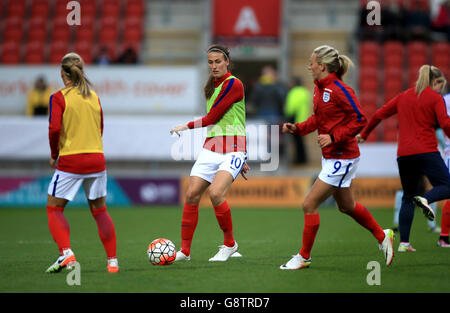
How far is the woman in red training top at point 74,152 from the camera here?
632cm

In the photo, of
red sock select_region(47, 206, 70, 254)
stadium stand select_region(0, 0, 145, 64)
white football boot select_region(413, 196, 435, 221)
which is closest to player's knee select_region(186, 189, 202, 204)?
red sock select_region(47, 206, 70, 254)

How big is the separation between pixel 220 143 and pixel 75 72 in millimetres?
1619

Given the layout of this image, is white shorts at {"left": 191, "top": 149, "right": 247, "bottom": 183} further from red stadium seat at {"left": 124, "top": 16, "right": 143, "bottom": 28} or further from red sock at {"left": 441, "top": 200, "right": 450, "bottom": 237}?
red stadium seat at {"left": 124, "top": 16, "right": 143, "bottom": 28}

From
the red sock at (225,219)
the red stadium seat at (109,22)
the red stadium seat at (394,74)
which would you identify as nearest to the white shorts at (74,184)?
the red sock at (225,219)

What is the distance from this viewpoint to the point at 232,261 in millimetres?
7195

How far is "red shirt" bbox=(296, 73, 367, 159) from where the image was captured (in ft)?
21.1

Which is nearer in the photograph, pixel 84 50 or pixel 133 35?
pixel 84 50

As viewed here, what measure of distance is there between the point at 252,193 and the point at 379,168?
283 cm

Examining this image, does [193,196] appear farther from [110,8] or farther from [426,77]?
[110,8]

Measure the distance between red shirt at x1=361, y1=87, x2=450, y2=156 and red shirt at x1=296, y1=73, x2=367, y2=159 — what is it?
1.14 metres

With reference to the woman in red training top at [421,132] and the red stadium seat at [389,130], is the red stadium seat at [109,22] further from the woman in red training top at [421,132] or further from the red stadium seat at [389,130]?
the woman in red training top at [421,132]

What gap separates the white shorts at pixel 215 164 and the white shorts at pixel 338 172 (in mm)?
983

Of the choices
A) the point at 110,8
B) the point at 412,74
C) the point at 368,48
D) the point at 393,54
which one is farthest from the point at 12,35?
the point at 412,74
